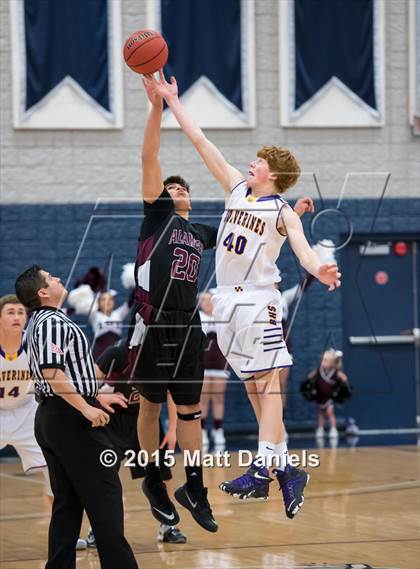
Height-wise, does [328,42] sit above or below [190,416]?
above

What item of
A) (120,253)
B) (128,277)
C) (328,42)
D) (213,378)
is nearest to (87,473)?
(128,277)

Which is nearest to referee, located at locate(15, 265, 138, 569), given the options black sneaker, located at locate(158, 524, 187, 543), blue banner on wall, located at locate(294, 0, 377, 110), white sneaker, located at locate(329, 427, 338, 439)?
black sneaker, located at locate(158, 524, 187, 543)

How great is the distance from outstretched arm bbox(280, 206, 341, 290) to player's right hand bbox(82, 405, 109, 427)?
1.57 metres

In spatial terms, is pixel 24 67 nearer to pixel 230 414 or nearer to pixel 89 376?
pixel 230 414

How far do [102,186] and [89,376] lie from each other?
1006 centimetres

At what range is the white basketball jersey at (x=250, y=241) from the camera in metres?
6.86

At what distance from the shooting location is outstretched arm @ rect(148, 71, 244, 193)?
6879mm

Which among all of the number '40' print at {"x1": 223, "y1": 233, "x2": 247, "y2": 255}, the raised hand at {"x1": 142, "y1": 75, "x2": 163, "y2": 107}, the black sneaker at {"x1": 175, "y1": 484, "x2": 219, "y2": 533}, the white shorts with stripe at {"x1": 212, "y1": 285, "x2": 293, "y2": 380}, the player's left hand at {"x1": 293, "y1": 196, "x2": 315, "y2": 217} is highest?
the raised hand at {"x1": 142, "y1": 75, "x2": 163, "y2": 107}

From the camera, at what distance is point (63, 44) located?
1684 centimetres

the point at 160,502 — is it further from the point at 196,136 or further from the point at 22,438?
the point at 196,136

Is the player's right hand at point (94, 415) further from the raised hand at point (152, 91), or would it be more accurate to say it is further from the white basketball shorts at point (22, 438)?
the white basketball shorts at point (22, 438)

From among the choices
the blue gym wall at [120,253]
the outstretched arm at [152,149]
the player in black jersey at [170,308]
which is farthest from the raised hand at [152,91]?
the blue gym wall at [120,253]

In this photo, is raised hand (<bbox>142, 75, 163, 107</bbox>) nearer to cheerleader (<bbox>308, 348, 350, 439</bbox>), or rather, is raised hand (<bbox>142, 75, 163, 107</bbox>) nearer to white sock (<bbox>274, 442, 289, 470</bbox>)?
white sock (<bbox>274, 442, 289, 470</bbox>)

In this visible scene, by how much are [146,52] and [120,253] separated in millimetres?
10629
